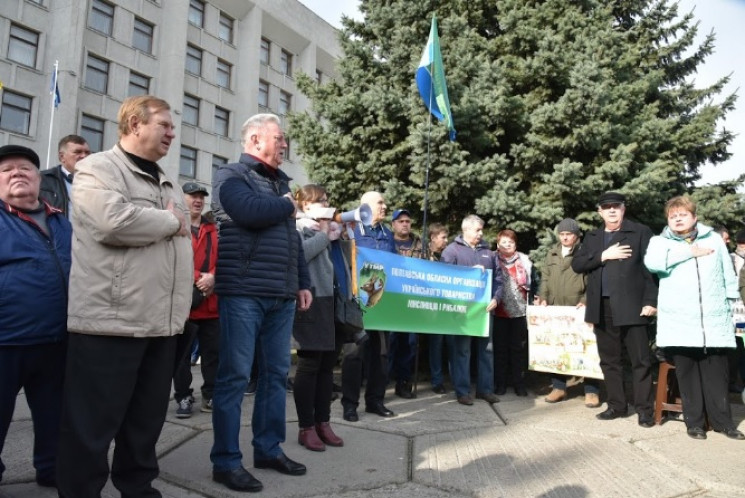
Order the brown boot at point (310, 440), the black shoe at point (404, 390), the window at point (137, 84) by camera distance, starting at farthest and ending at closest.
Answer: the window at point (137, 84)
the black shoe at point (404, 390)
the brown boot at point (310, 440)

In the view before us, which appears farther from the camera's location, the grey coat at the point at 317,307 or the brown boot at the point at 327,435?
the brown boot at the point at 327,435

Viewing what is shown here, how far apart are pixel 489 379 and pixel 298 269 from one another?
3578mm

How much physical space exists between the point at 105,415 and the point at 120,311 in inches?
18.5

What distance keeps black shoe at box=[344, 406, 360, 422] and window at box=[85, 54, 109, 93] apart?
76.2 feet

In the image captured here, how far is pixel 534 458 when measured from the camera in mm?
3887

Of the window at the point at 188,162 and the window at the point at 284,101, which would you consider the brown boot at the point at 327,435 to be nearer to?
the window at the point at 188,162

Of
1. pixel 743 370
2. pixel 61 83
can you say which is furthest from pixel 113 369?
pixel 61 83

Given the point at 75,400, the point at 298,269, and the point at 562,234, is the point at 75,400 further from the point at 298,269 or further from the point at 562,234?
the point at 562,234

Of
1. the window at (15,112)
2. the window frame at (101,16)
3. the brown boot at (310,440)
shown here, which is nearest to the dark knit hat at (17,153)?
the brown boot at (310,440)

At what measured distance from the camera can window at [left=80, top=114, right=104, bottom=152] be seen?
76.8 ft

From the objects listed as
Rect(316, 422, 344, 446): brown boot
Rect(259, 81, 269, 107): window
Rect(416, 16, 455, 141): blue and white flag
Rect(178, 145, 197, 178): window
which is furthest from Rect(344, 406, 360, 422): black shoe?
Rect(259, 81, 269, 107): window

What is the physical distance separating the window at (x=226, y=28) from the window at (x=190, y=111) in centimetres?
412

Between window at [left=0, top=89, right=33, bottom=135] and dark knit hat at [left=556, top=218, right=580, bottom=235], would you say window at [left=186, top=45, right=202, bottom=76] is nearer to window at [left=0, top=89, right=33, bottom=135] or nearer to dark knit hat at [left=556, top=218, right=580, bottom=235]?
window at [left=0, top=89, right=33, bottom=135]

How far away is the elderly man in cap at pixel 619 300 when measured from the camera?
5332mm
